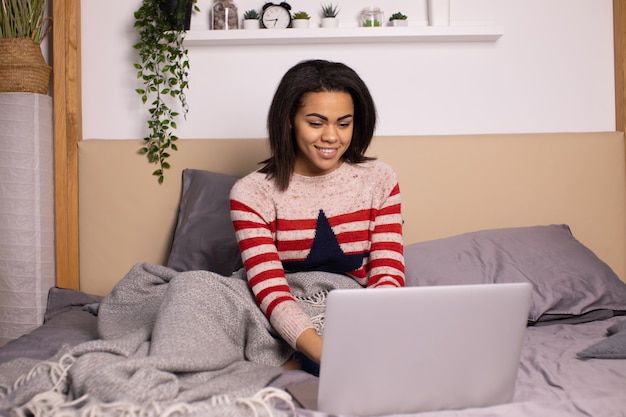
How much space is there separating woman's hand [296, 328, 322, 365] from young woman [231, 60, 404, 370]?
25 cm

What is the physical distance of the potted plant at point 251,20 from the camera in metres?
2.62

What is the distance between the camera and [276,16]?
8.63ft

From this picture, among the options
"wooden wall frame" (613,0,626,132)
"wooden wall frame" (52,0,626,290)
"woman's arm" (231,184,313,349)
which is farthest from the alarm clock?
"wooden wall frame" (613,0,626,132)

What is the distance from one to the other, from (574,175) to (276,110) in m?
1.33

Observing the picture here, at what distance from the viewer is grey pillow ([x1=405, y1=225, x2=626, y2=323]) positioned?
205 cm

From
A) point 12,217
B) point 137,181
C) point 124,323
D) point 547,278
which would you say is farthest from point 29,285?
point 547,278

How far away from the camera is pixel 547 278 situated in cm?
210

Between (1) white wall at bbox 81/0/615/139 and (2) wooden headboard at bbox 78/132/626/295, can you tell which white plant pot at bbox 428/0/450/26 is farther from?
(2) wooden headboard at bbox 78/132/626/295

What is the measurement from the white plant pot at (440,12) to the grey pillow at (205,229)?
942 millimetres

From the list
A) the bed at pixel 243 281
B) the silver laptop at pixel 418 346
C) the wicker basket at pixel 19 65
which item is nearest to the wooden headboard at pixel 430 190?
the bed at pixel 243 281

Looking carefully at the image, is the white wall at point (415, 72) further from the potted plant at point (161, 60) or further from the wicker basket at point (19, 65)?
the wicker basket at point (19, 65)

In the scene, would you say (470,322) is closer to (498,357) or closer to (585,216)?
(498,357)

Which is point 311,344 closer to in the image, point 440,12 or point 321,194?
point 321,194

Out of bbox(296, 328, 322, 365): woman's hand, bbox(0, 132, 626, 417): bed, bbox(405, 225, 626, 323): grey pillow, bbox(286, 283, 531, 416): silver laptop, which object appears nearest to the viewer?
bbox(286, 283, 531, 416): silver laptop
